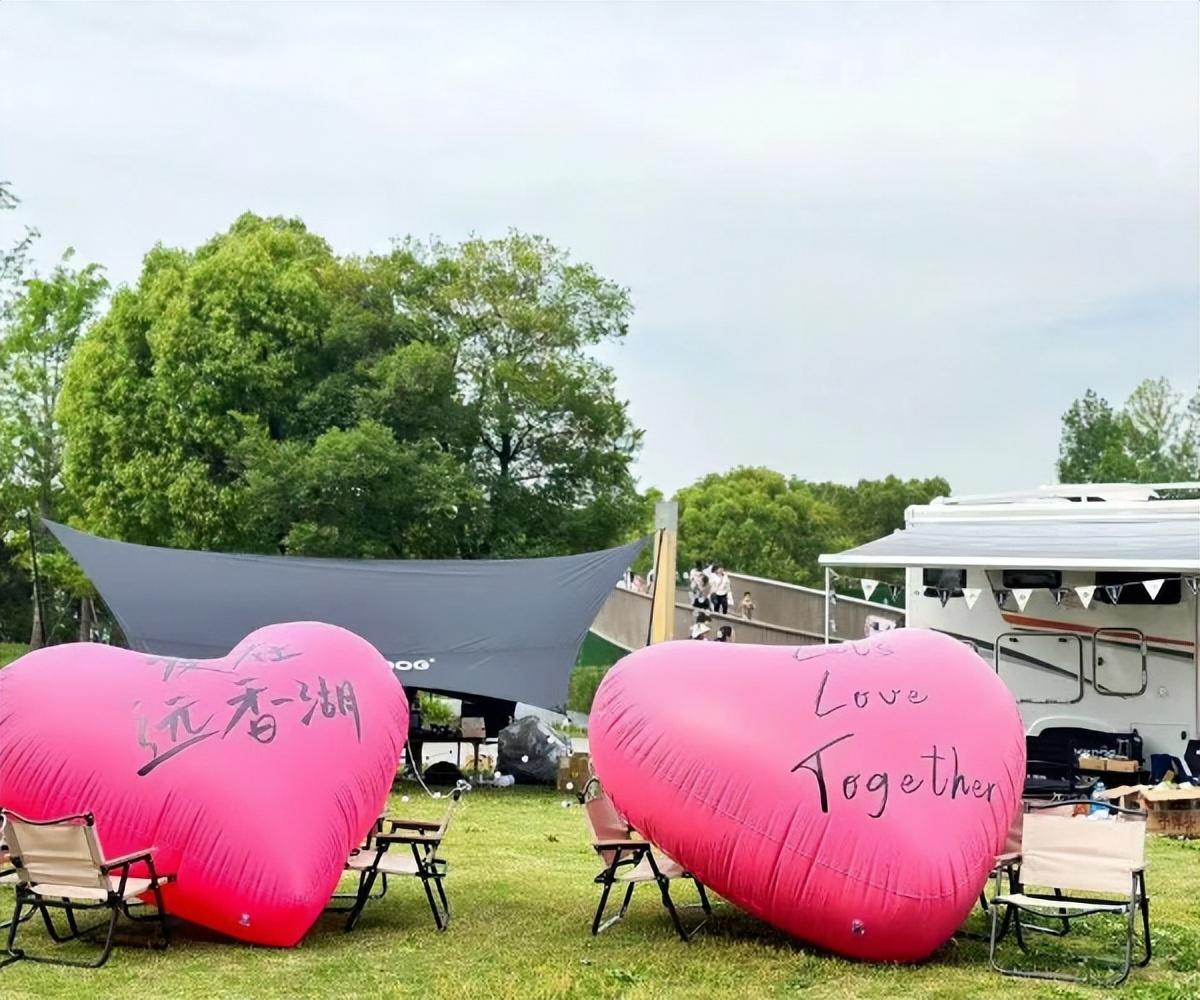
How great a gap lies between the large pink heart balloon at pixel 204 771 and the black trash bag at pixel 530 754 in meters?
7.89

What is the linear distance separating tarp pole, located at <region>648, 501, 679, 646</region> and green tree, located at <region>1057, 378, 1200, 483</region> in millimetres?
20583

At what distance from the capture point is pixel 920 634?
7.35m

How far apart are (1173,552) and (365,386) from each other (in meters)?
14.6

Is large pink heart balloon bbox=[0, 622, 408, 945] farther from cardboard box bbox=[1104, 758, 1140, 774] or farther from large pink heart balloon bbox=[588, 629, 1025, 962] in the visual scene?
cardboard box bbox=[1104, 758, 1140, 774]

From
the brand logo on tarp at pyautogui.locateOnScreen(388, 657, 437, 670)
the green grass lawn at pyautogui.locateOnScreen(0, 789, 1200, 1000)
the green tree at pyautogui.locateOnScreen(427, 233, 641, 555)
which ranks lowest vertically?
the green grass lawn at pyautogui.locateOnScreen(0, 789, 1200, 1000)

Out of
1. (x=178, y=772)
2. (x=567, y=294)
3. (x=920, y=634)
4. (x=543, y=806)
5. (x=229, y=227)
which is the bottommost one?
(x=543, y=806)

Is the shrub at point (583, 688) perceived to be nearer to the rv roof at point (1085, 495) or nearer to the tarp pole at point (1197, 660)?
the rv roof at point (1085, 495)

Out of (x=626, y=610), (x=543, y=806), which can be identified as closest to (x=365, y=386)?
(x=626, y=610)

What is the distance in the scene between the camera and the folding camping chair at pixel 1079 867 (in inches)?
262

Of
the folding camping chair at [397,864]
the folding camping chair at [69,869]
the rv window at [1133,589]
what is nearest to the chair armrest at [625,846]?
the folding camping chair at [397,864]

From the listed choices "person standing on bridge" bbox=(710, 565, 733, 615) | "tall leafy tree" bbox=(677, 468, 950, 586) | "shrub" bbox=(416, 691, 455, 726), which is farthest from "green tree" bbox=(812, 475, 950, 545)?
"shrub" bbox=(416, 691, 455, 726)

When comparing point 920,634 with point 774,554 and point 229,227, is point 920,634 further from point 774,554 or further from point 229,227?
point 774,554

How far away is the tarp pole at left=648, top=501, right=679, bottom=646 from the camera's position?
1499 centimetres

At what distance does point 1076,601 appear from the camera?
537 inches
